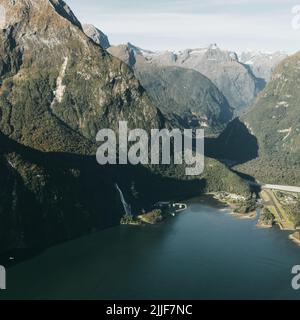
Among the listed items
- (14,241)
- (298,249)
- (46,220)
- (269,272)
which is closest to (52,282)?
(14,241)

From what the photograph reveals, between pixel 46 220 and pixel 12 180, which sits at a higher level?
pixel 12 180
